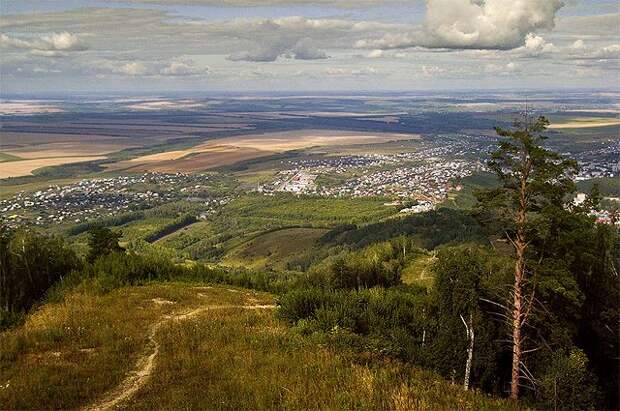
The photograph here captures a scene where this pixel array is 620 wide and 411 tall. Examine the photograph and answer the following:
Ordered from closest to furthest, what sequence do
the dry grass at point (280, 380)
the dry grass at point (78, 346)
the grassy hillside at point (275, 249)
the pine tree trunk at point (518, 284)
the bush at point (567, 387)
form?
the dry grass at point (280, 380)
the dry grass at point (78, 346)
the bush at point (567, 387)
the pine tree trunk at point (518, 284)
the grassy hillside at point (275, 249)

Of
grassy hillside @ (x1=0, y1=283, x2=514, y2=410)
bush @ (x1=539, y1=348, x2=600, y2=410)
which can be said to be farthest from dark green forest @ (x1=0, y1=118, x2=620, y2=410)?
grassy hillside @ (x1=0, y1=283, x2=514, y2=410)

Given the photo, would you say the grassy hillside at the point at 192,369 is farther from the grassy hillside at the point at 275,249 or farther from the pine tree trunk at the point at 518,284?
the grassy hillside at the point at 275,249

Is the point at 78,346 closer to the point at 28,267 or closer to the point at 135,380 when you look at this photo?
the point at 135,380

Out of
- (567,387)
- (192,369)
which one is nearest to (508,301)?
(567,387)

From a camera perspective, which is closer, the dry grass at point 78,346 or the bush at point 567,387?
the dry grass at point 78,346

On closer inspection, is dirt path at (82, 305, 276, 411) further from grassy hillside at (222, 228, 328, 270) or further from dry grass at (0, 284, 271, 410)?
grassy hillside at (222, 228, 328, 270)

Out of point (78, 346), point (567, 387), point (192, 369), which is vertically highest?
point (192, 369)

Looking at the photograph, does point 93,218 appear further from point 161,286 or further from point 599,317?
point 599,317

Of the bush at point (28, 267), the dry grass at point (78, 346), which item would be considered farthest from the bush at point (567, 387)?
the bush at point (28, 267)

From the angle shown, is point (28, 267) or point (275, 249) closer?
point (28, 267)
